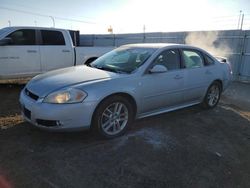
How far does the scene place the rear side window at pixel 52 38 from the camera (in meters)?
7.73

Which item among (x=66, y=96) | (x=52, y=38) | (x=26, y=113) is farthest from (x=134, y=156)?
(x=52, y=38)

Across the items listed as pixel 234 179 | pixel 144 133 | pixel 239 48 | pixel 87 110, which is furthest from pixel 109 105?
pixel 239 48

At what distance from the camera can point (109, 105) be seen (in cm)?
384

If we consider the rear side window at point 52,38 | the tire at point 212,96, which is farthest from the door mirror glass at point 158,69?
the rear side window at point 52,38

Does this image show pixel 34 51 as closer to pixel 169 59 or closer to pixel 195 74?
pixel 169 59

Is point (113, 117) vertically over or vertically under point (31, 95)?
under

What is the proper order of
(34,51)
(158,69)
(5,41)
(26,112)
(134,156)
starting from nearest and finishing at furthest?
(134,156) → (26,112) → (158,69) → (5,41) → (34,51)

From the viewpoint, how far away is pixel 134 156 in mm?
3451

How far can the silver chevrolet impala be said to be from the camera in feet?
11.7

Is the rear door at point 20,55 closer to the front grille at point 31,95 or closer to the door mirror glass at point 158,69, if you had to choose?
the front grille at point 31,95

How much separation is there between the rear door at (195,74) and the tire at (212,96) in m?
0.22

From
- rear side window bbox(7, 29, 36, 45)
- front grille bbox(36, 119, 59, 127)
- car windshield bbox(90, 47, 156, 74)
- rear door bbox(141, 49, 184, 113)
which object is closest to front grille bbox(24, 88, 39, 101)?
front grille bbox(36, 119, 59, 127)

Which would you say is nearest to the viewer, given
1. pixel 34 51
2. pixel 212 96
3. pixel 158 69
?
pixel 158 69

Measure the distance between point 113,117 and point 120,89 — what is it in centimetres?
48
